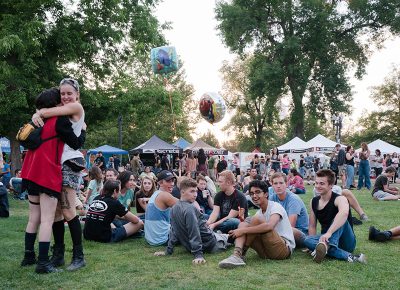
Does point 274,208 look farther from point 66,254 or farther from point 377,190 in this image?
point 377,190

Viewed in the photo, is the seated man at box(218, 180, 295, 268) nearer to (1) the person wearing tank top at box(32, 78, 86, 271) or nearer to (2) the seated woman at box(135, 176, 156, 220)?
(1) the person wearing tank top at box(32, 78, 86, 271)

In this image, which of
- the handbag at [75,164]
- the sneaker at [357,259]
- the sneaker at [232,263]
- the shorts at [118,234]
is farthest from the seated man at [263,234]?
the shorts at [118,234]

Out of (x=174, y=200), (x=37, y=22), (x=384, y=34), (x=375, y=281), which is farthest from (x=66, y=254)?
(x=384, y=34)

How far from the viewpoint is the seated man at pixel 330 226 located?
4.98m

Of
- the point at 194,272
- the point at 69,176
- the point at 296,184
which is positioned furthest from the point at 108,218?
the point at 296,184

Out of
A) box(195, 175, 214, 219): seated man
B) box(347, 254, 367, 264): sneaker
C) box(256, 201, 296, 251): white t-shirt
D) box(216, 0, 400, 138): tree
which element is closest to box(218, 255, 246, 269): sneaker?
box(256, 201, 296, 251): white t-shirt

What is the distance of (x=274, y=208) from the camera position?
16.8 ft

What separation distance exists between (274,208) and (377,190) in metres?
8.47

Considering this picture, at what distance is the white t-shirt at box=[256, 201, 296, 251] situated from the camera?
5.11 m

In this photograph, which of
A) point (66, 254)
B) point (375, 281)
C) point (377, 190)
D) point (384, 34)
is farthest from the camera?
point (384, 34)

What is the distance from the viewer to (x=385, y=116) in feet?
195

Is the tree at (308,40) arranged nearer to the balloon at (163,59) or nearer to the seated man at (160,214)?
the balloon at (163,59)

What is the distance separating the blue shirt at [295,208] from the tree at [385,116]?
55199mm

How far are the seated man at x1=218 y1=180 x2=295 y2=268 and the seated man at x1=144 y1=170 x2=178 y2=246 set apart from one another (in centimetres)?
140
